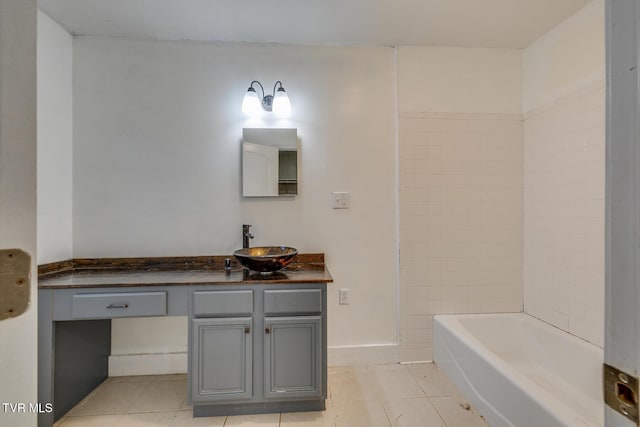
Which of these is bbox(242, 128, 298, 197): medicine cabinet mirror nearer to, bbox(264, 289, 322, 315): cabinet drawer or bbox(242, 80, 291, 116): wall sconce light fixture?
bbox(242, 80, 291, 116): wall sconce light fixture

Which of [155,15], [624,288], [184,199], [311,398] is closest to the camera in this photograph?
[624,288]

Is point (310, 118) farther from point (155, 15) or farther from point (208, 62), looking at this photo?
point (155, 15)

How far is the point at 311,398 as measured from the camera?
5.85ft

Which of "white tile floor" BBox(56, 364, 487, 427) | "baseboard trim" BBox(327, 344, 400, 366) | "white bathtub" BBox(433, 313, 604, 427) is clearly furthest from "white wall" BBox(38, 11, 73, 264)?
"white bathtub" BBox(433, 313, 604, 427)

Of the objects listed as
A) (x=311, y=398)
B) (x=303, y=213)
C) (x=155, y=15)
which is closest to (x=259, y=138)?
(x=303, y=213)

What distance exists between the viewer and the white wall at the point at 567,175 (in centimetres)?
185

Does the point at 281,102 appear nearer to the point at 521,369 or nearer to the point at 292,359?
the point at 292,359

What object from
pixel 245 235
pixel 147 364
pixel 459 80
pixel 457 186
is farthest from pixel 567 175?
pixel 147 364

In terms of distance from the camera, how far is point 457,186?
238 centimetres

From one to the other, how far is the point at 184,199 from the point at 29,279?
5.98 ft

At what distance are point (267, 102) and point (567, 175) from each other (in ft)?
6.99

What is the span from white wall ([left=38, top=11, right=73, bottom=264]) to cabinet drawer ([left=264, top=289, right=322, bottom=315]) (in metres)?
1.50

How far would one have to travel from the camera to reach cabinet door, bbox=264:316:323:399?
69.9 inches

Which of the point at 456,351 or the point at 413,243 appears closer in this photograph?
the point at 456,351
